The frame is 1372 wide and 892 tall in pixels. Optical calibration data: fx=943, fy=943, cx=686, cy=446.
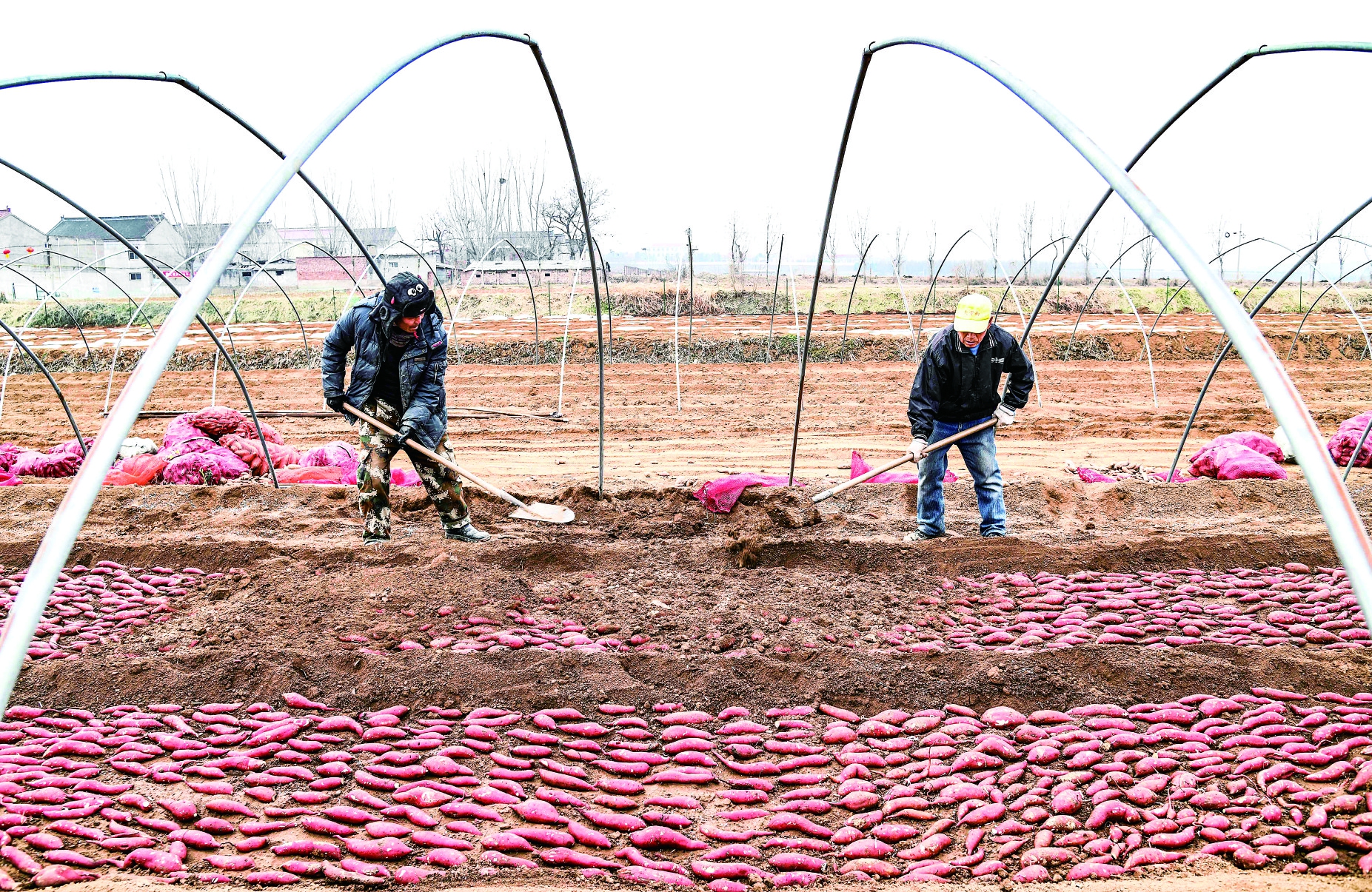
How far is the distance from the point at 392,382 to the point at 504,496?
113 cm

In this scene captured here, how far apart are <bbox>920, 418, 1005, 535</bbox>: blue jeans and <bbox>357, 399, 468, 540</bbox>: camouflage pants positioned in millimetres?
3466

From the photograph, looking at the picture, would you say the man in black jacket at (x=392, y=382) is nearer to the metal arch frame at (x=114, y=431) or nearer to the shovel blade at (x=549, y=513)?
the shovel blade at (x=549, y=513)

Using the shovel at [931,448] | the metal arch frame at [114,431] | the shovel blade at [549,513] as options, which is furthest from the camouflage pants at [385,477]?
the metal arch frame at [114,431]

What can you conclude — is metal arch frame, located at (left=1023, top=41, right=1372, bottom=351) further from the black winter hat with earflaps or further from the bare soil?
the black winter hat with earflaps

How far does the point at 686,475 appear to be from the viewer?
1015cm

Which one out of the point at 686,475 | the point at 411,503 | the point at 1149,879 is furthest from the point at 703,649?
the point at 686,475

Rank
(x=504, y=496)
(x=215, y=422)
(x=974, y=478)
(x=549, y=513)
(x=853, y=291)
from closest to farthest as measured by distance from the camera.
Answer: (x=504, y=496) < (x=974, y=478) < (x=549, y=513) < (x=215, y=422) < (x=853, y=291)

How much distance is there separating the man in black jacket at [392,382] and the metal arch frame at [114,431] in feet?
9.15

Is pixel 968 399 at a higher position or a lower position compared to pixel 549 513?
higher

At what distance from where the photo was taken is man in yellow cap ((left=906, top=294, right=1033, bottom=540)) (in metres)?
6.68

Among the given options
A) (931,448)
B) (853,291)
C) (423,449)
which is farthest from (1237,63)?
(853,291)

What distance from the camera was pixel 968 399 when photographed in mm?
6785

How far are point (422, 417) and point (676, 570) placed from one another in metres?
2.04

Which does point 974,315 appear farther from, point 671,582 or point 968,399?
point 671,582
